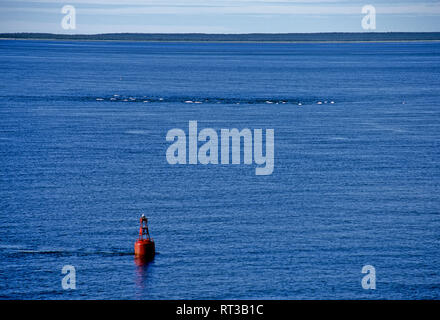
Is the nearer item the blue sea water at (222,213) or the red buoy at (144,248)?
the blue sea water at (222,213)

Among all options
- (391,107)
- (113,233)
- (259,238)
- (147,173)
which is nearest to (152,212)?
(113,233)

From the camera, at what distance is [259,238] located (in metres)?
60.5

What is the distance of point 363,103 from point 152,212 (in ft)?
342

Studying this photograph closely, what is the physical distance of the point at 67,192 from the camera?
248ft

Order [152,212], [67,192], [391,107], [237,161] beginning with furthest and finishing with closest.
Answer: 1. [391,107]
2. [237,161]
3. [67,192]
4. [152,212]

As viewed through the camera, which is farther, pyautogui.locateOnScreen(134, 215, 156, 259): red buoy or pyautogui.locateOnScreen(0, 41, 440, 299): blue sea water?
pyautogui.locateOnScreen(134, 215, 156, 259): red buoy

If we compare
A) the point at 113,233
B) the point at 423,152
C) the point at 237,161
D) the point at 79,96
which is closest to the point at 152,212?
the point at 113,233

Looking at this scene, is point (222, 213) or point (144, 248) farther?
point (222, 213)

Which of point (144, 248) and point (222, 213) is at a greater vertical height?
point (222, 213)

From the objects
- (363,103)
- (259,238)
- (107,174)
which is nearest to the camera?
(259,238)
